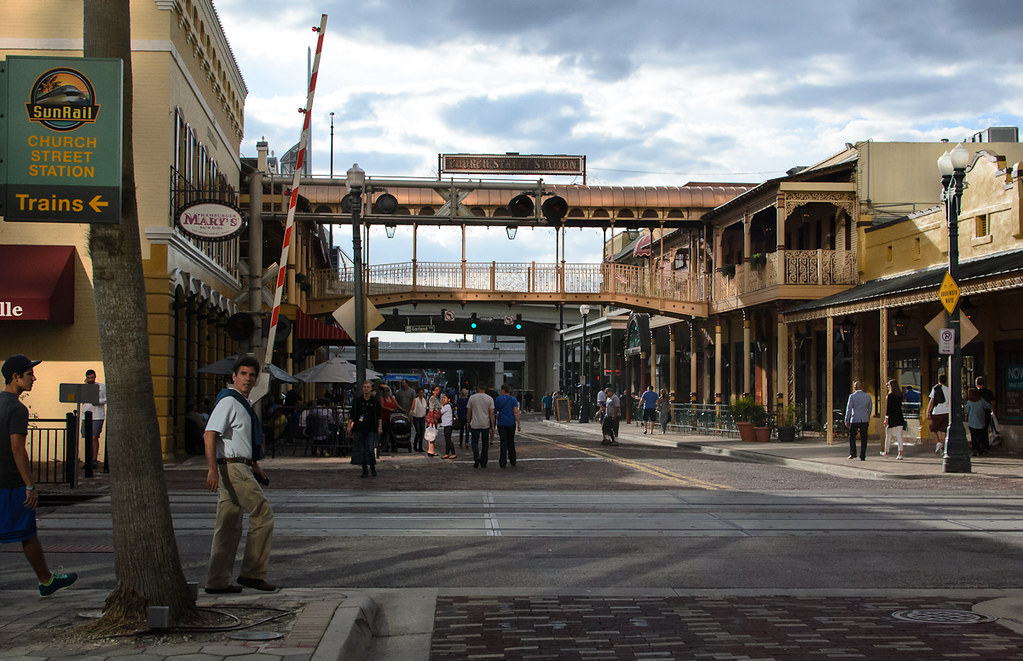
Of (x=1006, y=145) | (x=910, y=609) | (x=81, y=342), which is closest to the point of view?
(x=910, y=609)

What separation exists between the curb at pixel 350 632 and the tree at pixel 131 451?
2.79 ft

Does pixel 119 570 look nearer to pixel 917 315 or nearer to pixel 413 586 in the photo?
pixel 413 586

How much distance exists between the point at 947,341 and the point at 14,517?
16411 mm

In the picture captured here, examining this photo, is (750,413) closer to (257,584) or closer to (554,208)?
(554,208)

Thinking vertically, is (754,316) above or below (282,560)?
above

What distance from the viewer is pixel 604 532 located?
436 inches

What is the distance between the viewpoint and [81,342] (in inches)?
781

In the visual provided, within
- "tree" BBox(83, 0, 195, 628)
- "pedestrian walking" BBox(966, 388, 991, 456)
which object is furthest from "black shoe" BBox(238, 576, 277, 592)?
"pedestrian walking" BBox(966, 388, 991, 456)

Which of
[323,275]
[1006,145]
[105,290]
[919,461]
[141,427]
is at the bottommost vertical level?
[919,461]

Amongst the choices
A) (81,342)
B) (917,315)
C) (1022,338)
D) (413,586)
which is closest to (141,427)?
(413,586)

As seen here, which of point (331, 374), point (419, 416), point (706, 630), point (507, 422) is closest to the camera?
point (706, 630)

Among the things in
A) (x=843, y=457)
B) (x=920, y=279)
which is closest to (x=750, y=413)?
(x=843, y=457)

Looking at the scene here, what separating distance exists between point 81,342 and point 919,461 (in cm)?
1677

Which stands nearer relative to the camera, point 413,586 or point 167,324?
point 413,586
